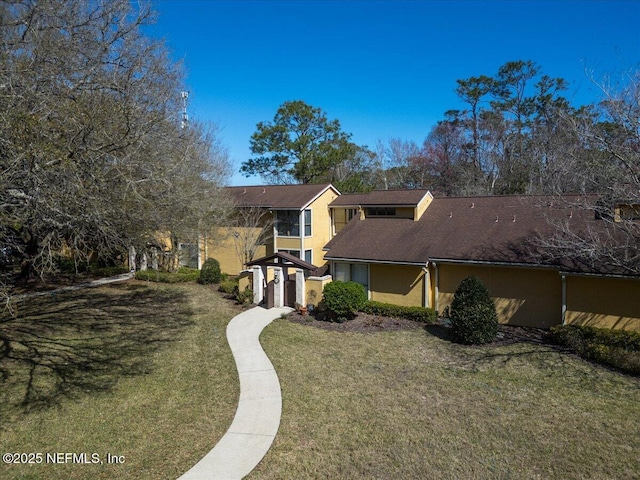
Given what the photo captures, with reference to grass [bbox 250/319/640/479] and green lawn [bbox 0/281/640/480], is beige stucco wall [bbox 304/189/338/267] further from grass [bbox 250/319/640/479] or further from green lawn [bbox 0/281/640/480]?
grass [bbox 250/319/640/479]

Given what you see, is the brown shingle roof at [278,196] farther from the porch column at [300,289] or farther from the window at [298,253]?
the porch column at [300,289]

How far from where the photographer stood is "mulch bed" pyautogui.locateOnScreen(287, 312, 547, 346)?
49.2ft

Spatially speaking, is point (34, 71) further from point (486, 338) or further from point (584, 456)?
point (486, 338)

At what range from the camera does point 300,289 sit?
19.2m

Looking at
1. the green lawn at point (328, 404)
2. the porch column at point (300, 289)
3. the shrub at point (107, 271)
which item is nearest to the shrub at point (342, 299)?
the green lawn at point (328, 404)

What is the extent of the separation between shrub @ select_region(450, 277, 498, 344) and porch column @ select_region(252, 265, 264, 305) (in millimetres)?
9223

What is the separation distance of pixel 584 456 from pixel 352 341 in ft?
26.2

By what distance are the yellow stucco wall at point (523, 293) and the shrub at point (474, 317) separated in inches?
Answer: 94.1

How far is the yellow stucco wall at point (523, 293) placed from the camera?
15812mm

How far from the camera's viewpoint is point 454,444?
8.01 m

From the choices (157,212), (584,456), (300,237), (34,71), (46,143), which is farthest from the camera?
(300,237)

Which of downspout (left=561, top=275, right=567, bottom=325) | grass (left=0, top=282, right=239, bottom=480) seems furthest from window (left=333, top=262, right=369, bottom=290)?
downspout (left=561, top=275, right=567, bottom=325)

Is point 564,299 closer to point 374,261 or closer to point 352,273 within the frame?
point 374,261

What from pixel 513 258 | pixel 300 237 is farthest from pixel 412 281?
pixel 300 237
